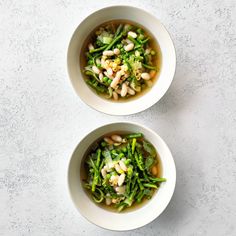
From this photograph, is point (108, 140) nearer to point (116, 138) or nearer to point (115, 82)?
point (116, 138)

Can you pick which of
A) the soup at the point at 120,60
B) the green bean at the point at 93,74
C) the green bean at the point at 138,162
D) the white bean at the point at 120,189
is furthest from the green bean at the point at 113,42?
the white bean at the point at 120,189

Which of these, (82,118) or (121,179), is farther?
(82,118)

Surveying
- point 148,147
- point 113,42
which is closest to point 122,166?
point 148,147

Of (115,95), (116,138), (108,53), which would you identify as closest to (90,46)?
(108,53)

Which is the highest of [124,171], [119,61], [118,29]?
[118,29]

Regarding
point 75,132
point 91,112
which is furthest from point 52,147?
point 91,112

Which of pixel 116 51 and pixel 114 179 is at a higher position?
pixel 116 51

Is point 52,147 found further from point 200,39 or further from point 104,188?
point 200,39
